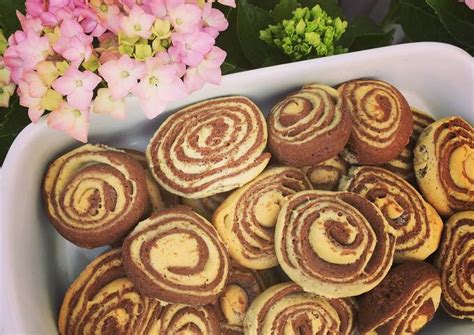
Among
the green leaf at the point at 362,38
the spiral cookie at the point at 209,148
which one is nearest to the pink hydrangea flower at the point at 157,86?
the spiral cookie at the point at 209,148

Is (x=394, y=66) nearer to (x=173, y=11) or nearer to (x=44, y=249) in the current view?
(x=173, y=11)

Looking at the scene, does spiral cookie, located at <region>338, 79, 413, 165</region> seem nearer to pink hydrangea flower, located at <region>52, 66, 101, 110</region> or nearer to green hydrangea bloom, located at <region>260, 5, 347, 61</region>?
green hydrangea bloom, located at <region>260, 5, 347, 61</region>

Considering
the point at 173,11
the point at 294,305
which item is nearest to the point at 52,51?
the point at 173,11

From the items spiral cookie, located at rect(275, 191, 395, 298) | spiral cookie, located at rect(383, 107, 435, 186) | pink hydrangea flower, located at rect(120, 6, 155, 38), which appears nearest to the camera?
pink hydrangea flower, located at rect(120, 6, 155, 38)

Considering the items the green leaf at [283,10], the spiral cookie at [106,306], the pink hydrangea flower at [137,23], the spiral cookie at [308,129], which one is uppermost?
the pink hydrangea flower at [137,23]

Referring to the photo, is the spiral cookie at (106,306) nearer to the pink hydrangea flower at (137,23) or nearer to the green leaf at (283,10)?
the pink hydrangea flower at (137,23)

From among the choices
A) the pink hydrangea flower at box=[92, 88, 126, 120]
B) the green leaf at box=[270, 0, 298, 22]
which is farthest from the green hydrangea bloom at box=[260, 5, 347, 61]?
the pink hydrangea flower at box=[92, 88, 126, 120]
